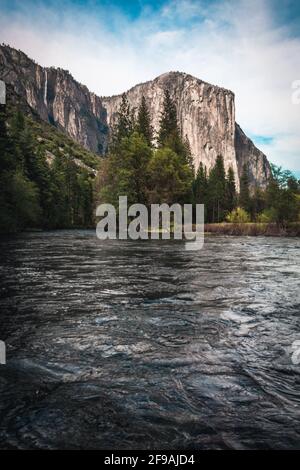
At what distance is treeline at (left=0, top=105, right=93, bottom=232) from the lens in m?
A: 36.2

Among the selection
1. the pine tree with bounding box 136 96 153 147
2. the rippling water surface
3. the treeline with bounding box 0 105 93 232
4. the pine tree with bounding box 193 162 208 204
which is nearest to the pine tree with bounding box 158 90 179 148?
the pine tree with bounding box 136 96 153 147

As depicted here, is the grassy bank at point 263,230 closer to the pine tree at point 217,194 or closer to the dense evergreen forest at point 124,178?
the dense evergreen forest at point 124,178

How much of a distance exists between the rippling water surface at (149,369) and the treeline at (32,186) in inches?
1186

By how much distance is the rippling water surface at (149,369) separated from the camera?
2.62m

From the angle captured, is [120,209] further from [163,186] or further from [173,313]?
[173,313]

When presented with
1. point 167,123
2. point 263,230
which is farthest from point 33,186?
point 263,230

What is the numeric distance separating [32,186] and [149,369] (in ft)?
158

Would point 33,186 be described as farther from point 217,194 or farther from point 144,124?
point 217,194

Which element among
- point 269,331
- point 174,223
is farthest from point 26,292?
point 174,223

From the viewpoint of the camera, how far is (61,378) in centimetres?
350

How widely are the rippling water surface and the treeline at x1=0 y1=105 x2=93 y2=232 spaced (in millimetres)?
30128

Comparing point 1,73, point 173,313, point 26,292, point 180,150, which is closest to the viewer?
point 173,313
